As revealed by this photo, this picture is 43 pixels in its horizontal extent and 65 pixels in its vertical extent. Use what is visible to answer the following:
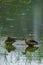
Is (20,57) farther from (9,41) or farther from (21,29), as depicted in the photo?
(21,29)

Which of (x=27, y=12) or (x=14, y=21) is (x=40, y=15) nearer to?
(x=27, y=12)

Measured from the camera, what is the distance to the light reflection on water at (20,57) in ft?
8.46

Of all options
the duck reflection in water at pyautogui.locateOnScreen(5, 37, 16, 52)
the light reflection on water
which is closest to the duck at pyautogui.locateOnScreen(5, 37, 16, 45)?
the duck reflection in water at pyautogui.locateOnScreen(5, 37, 16, 52)

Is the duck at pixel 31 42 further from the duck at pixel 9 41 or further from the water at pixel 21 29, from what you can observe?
the duck at pixel 9 41

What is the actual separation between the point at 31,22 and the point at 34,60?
174 cm

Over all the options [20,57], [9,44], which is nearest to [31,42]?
[9,44]

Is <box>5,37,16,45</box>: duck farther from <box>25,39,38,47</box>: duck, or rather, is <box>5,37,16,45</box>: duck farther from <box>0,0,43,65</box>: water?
<box>25,39,38,47</box>: duck

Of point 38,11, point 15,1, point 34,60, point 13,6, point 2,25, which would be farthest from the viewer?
point 15,1

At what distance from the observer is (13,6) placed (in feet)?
18.1

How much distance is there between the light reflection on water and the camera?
8.46 feet

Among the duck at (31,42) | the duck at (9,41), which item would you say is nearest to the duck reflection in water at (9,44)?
the duck at (9,41)

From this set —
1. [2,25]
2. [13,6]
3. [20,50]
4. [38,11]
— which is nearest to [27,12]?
[38,11]

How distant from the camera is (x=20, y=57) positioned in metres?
2.71

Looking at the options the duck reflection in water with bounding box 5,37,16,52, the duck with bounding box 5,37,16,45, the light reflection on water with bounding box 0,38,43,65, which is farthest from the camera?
the duck with bounding box 5,37,16,45
